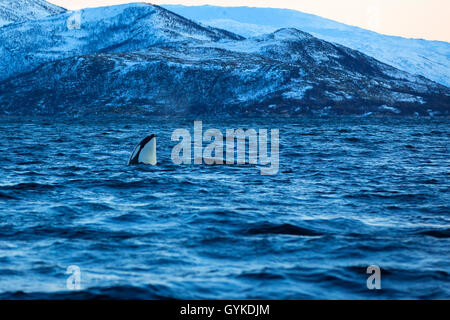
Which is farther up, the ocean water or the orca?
the orca

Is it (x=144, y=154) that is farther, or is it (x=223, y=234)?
(x=144, y=154)

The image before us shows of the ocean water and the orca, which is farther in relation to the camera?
the orca

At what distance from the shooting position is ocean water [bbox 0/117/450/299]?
10875 mm

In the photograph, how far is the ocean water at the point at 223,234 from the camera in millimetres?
10875

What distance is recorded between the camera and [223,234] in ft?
49.2

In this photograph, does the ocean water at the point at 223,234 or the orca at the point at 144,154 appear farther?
the orca at the point at 144,154

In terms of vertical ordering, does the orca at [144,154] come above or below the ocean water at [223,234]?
above

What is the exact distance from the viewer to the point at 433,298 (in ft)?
33.7
